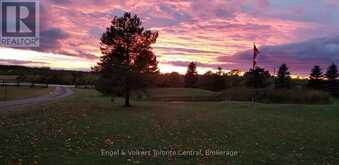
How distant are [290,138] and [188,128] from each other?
13.1 feet

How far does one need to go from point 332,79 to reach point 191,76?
33.1 m

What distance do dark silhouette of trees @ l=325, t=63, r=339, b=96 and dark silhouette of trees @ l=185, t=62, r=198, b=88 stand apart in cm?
3101

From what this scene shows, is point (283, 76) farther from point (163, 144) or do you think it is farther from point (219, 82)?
point (163, 144)

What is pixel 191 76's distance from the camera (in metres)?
86.4

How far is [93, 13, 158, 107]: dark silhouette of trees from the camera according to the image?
24.5 metres

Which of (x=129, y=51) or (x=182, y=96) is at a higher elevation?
(x=129, y=51)

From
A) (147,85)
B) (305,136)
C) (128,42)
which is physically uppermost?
(128,42)

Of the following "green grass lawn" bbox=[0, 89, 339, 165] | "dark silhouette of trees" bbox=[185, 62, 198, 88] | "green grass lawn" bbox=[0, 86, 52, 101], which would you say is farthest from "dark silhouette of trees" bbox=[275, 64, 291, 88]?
"green grass lawn" bbox=[0, 89, 339, 165]

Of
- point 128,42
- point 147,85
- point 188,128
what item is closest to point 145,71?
point 147,85

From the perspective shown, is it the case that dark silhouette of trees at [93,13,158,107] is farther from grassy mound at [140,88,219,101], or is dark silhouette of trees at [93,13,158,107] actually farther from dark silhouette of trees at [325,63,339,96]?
dark silhouette of trees at [325,63,339,96]

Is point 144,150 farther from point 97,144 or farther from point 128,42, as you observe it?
point 128,42

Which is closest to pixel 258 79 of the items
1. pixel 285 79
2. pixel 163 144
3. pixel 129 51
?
pixel 285 79

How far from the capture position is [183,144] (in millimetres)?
10023

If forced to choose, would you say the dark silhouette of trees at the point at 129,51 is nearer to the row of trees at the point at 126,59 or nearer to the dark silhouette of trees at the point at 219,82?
the row of trees at the point at 126,59
